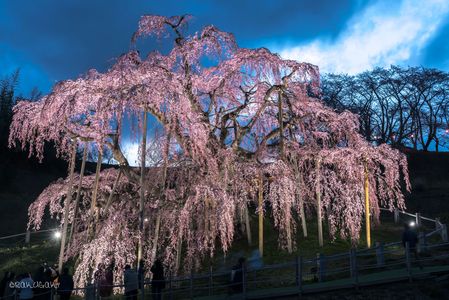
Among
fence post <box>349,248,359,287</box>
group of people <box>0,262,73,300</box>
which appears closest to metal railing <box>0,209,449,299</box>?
fence post <box>349,248,359,287</box>

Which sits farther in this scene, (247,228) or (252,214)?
(252,214)

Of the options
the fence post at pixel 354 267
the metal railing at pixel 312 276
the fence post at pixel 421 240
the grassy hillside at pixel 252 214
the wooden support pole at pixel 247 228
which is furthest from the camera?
the wooden support pole at pixel 247 228

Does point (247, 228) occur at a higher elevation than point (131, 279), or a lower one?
higher

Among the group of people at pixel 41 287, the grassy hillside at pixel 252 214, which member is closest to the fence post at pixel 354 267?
the grassy hillside at pixel 252 214

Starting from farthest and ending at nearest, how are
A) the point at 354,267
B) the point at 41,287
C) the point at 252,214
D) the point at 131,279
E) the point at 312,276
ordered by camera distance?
1. the point at 252,214
2. the point at 312,276
3. the point at 41,287
4. the point at 354,267
5. the point at 131,279

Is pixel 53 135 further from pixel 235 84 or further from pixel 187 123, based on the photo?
pixel 235 84

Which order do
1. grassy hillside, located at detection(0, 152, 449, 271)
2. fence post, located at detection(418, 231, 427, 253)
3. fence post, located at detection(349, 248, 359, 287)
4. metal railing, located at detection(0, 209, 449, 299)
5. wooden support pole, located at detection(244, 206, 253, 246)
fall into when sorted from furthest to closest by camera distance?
1. wooden support pole, located at detection(244, 206, 253, 246)
2. grassy hillside, located at detection(0, 152, 449, 271)
3. fence post, located at detection(418, 231, 427, 253)
4. metal railing, located at detection(0, 209, 449, 299)
5. fence post, located at detection(349, 248, 359, 287)

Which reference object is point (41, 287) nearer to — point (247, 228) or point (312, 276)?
point (312, 276)

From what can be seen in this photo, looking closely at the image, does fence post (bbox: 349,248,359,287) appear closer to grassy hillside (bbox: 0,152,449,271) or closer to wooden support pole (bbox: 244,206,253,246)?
grassy hillside (bbox: 0,152,449,271)

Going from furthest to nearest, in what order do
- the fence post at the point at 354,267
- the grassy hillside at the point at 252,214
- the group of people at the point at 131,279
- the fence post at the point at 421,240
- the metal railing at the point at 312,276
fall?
the grassy hillside at the point at 252,214, the fence post at the point at 421,240, the metal railing at the point at 312,276, the fence post at the point at 354,267, the group of people at the point at 131,279

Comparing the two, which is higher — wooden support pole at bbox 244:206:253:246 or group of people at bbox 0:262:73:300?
wooden support pole at bbox 244:206:253:246

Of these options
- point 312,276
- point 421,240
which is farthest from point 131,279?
point 421,240

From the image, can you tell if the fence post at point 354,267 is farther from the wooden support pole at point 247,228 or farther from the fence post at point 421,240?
the wooden support pole at point 247,228

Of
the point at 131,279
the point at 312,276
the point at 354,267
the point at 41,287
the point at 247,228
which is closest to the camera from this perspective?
the point at 131,279
